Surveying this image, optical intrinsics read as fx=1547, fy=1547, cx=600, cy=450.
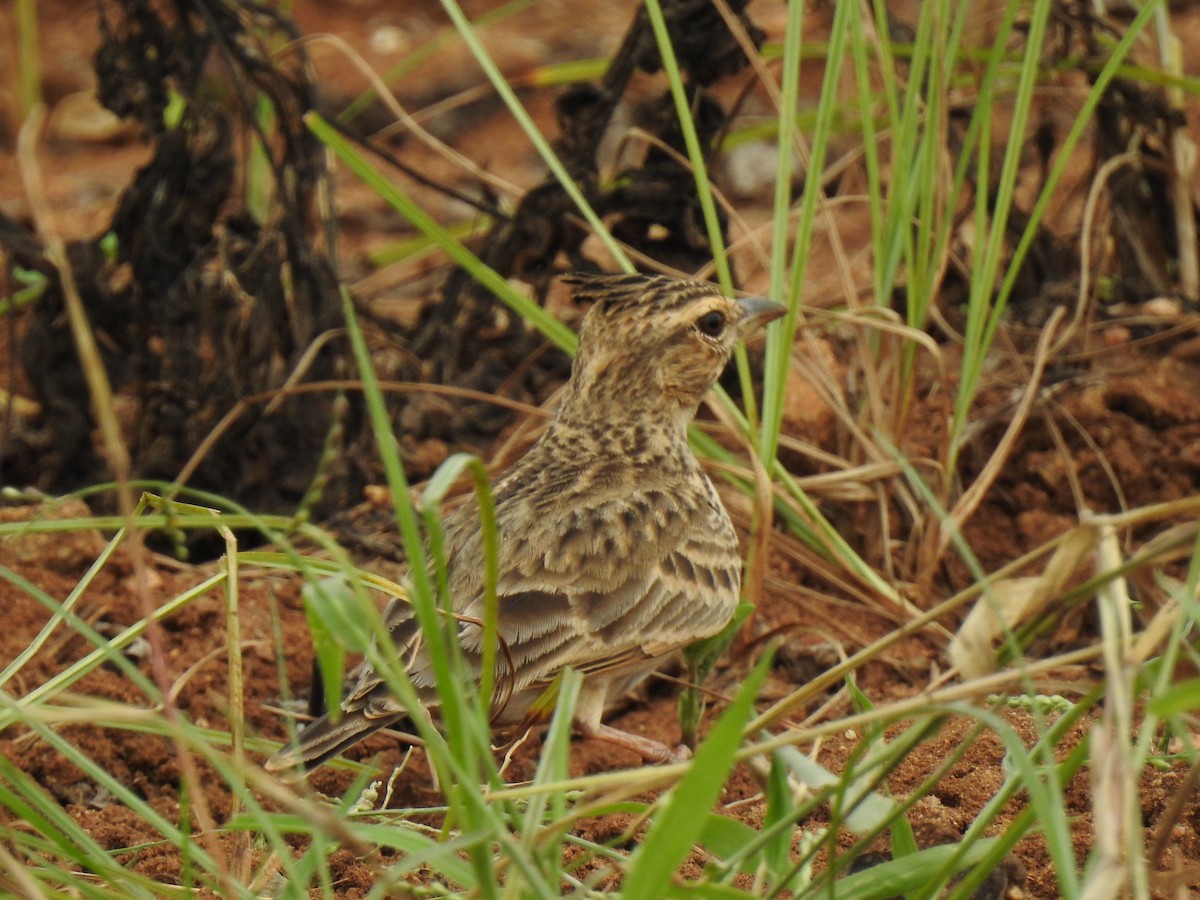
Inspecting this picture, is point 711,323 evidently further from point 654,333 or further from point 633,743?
point 633,743

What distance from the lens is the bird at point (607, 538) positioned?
380cm

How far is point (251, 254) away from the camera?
17.7 ft

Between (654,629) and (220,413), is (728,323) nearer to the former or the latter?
(654,629)

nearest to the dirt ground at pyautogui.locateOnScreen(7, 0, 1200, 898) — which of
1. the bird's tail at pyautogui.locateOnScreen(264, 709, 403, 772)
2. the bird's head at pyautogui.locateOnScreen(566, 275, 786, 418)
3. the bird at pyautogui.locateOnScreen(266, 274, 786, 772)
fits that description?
the bird's tail at pyautogui.locateOnScreen(264, 709, 403, 772)

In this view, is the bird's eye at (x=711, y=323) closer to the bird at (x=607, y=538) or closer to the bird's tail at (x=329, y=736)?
the bird at (x=607, y=538)

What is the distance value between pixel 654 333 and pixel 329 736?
63.8 inches

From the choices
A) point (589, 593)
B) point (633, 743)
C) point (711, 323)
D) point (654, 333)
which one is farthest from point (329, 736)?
point (711, 323)

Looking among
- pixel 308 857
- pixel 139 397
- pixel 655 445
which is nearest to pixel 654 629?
pixel 655 445

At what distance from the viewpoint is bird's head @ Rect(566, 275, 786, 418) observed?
4.50 metres

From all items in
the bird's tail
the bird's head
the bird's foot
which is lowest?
the bird's foot

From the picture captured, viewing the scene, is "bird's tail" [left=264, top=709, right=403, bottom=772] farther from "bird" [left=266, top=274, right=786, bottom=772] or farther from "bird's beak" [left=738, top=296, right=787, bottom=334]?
"bird's beak" [left=738, top=296, right=787, bottom=334]

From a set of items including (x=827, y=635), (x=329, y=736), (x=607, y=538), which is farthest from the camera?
(x=827, y=635)

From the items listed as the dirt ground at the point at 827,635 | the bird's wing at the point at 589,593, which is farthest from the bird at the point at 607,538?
the dirt ground at the point at 827,635

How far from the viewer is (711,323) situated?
456cm
